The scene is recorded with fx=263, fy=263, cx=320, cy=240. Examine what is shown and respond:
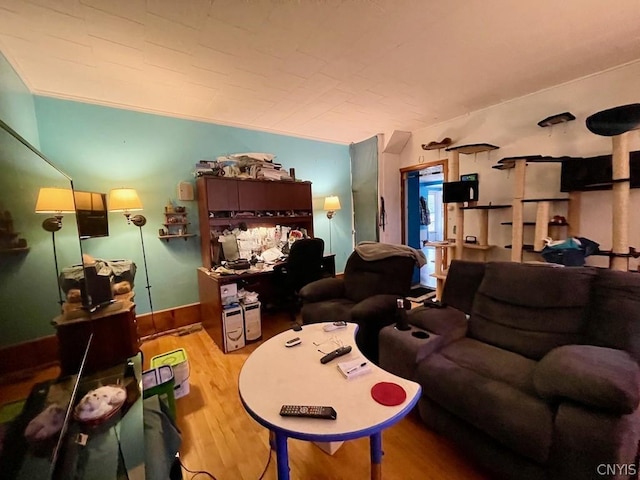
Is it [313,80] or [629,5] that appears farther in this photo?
[313,80]

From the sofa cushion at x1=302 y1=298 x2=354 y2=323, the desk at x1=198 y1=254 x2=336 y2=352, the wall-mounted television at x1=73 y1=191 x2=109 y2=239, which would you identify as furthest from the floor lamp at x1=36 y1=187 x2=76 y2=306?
the sofa cushion at x1=302 y1=298 x2=354 y2=323

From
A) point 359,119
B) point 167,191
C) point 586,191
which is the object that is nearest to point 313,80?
point 359,119

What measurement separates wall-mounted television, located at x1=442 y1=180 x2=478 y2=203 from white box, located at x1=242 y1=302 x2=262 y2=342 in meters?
2.60

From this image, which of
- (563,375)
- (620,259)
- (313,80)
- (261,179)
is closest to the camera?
(563,375)

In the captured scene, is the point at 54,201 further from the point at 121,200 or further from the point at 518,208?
the point at 518,208

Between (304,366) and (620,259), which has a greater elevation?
(620,259)

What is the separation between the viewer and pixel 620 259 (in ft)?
7.28

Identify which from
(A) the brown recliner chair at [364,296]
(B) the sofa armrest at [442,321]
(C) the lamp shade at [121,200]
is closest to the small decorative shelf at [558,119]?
(A) the brown recliner chair at [364,296]

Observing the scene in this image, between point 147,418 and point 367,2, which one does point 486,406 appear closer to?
point 147,418

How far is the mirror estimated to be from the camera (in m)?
0.69

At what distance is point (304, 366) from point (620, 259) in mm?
2813

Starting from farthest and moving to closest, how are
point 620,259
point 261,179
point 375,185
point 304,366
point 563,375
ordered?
point 375,185 < point 261,179 < point 620,259 < point 304,366 < point 563,375

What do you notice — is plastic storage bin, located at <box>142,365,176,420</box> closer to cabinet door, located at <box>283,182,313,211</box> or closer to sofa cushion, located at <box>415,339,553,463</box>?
sofa cushion, located at <box>415,339,553,463</box>

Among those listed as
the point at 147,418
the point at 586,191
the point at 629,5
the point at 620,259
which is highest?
the point at 629,5
